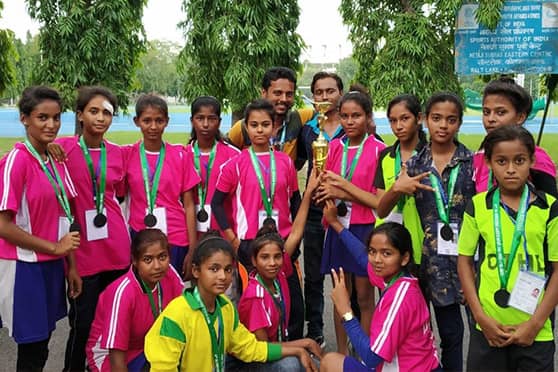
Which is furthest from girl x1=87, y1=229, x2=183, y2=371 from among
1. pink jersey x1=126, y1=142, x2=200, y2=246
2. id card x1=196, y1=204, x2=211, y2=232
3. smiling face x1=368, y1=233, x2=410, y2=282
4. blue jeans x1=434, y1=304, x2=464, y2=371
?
blue jeans x1=434, y1=304, x2=464, y2=371

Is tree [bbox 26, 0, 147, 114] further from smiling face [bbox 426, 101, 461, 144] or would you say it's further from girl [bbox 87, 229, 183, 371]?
smiling face [bbox 426, 101, 461, 144]

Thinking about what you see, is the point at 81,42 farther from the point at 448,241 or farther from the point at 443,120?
the point at 448,241

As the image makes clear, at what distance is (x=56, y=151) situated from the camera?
3.30 metres

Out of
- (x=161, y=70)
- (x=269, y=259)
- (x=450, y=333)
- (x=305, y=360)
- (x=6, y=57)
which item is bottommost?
(x=305, y=360)

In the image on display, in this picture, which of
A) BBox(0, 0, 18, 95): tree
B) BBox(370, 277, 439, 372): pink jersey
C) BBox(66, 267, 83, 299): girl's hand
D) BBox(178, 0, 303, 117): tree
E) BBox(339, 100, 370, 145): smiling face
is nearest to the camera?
BBox(370, 277, 439, 372): pink jersey

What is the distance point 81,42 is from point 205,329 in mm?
7144

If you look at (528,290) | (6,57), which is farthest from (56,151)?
(6,57)

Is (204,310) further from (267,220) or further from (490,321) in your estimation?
(490,321)

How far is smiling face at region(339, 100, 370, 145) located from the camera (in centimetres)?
369

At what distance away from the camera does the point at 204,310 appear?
2932mm

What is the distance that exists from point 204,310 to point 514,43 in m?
8.57

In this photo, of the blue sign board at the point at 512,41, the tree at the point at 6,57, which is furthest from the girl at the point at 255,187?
the blue sign board at the point at 512,41

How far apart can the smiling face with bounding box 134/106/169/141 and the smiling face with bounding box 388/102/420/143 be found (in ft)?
4.62

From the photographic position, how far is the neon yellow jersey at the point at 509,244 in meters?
2.59
